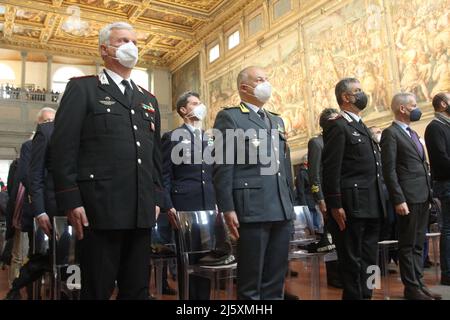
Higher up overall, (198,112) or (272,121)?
(198,112)

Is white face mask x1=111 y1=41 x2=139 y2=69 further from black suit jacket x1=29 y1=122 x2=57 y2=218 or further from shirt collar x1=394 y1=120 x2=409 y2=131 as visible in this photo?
shirt collar x1=394 y1=120 x2=409 y2=131

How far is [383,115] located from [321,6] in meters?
4.16

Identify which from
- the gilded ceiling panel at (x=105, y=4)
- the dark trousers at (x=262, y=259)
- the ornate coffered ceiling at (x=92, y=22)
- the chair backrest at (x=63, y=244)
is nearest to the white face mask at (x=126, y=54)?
the dark trousers at (x=262, y=259)

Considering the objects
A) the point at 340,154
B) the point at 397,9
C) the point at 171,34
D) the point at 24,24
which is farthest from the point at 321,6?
the point at 24,24

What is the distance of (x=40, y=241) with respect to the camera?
3.52 meters

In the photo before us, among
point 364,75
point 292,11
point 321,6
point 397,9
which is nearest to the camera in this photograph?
point 397,9

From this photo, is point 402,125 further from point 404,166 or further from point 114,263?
point 114,263

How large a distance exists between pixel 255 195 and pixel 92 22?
18477 millimetres

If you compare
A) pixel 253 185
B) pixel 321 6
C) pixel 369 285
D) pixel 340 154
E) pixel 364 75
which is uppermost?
pixel 321 6

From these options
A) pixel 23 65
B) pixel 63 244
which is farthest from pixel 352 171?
pixel 23 65

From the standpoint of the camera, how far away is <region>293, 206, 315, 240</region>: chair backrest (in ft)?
14.9

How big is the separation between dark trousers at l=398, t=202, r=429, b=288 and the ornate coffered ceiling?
14.7 meters

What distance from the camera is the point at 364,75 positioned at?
37.4 ft
